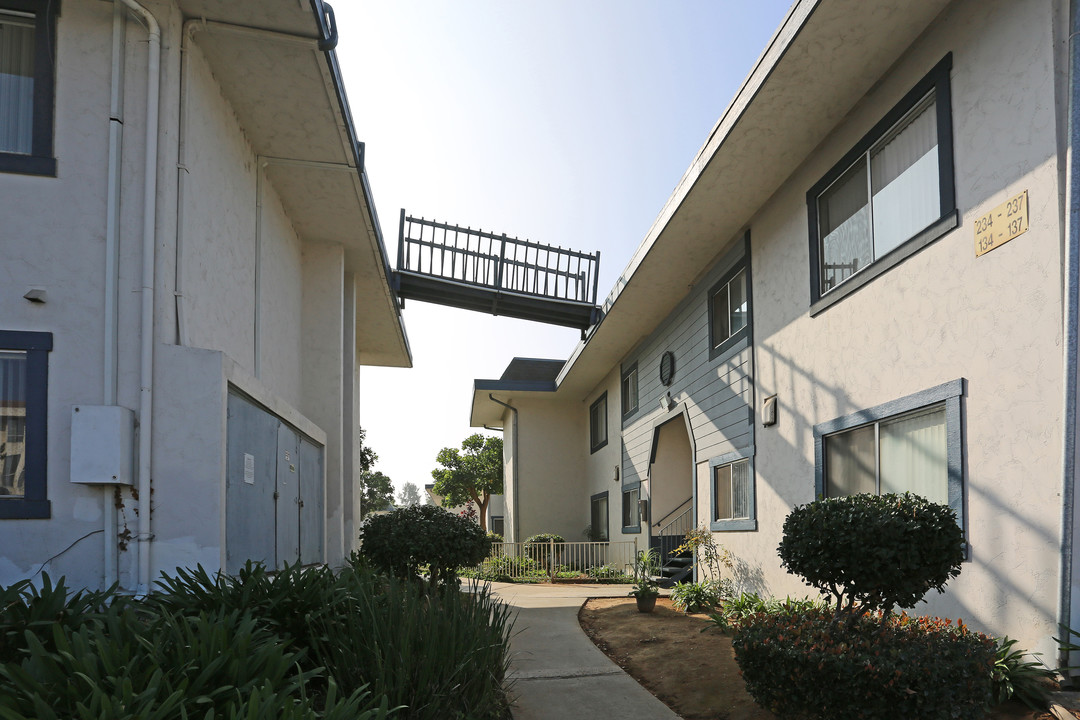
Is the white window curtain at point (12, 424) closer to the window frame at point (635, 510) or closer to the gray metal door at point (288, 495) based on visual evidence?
the gray metal door at point (288, 495)

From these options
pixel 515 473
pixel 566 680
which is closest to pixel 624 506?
pixel 515 473

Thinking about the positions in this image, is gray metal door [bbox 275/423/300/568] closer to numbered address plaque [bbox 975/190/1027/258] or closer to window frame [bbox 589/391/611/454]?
numbered address plaque [bbox 975/190/1027/258]

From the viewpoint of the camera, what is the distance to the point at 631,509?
61.1 feet

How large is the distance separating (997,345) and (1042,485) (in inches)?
42.8

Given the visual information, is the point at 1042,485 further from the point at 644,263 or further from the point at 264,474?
the point at 644,263

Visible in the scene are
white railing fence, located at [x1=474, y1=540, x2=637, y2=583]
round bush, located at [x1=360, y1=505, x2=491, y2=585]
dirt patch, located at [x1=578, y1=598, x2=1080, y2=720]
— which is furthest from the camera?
white railing fence, located at [x1=474, y1=540, x2=637, y2=583]

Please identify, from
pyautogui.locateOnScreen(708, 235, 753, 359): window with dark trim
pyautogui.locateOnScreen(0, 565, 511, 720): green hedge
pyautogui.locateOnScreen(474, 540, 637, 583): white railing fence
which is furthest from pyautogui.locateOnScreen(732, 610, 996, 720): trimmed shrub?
pyautogui.locateOnScreen(474, 540, 637, 583): white railing fence

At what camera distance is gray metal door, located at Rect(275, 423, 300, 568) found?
328 inches

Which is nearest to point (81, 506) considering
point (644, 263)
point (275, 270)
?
point (275, 270)

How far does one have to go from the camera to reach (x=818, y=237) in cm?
918

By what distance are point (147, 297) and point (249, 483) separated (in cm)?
195

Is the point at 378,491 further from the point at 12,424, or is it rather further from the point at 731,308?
the point at 12,424

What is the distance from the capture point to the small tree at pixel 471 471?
34750 mm

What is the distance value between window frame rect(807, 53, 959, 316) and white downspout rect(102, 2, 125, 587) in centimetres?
646
